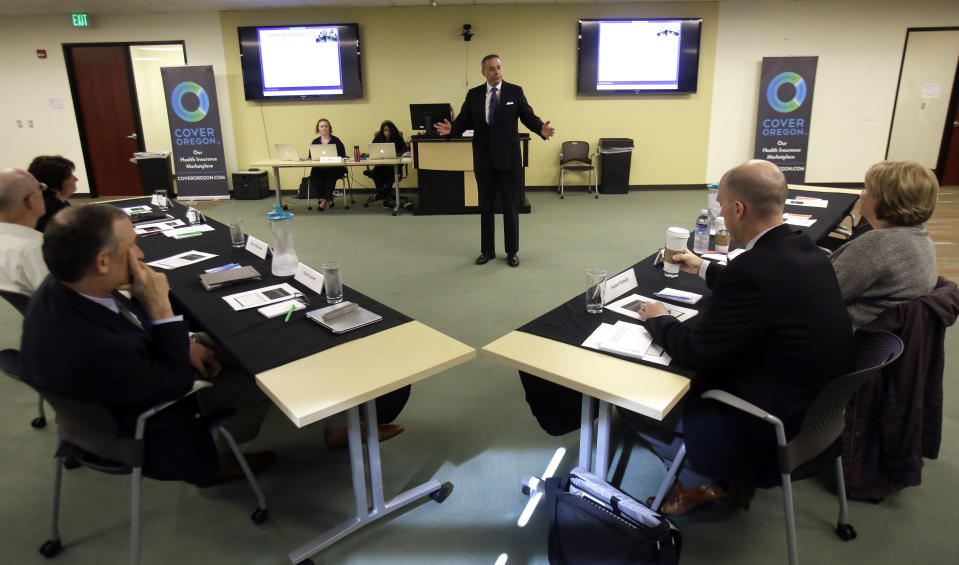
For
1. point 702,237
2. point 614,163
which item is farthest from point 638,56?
point 702,237

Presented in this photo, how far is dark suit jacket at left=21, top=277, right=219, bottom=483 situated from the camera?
4.66 ft

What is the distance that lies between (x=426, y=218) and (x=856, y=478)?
533 cm

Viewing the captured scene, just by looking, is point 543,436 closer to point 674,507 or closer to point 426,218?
point 674,507

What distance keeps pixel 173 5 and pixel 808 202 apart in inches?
307

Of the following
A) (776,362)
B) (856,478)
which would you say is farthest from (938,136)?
(776,362)

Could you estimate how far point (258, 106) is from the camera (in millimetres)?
8125

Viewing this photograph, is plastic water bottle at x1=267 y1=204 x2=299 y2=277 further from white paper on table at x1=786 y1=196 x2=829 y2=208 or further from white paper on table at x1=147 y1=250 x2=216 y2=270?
white paper on table at x1=786 y1=196 x2=829 y2=208

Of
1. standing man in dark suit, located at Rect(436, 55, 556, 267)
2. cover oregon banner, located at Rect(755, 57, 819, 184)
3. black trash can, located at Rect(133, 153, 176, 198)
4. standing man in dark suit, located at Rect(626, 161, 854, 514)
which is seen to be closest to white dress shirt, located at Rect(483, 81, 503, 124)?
standing man in dark suit, located at Rect(436, 55, 556, 267)

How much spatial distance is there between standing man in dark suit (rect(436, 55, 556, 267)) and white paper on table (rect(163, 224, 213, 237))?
6.78 ft

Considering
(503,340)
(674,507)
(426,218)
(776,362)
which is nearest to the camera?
(776,362)

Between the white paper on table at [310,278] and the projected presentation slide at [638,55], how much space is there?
6.76 meters

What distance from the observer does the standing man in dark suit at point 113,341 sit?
1424mm

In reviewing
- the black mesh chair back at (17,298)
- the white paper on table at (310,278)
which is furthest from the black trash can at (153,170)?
the white paper on table at (310,278)

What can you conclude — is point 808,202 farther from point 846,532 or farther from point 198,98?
point 198,98
